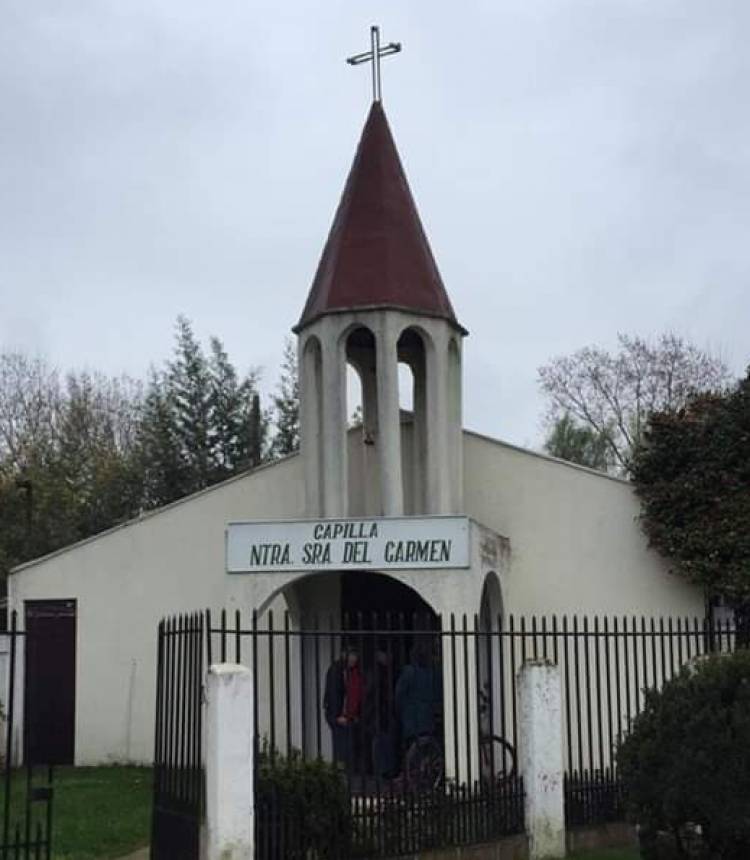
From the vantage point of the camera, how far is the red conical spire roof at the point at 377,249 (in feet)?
55.9

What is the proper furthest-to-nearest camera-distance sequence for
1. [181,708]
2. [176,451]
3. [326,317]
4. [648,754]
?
[176,451] → [326,317] → [181,708] → [648,754]

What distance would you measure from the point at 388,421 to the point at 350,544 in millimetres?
2007

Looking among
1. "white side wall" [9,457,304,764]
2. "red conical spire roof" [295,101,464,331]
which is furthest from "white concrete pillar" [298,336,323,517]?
"white side wall" [9,457,304,764]

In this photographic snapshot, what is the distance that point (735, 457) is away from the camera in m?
17.5

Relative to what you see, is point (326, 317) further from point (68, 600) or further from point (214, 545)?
point (68, 600)

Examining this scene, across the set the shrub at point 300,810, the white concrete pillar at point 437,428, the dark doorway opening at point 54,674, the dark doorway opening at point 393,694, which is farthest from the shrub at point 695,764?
the dark doorway opening at point 54,674

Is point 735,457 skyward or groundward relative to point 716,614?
skyward

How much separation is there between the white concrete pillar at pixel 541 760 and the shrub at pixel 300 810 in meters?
2.03

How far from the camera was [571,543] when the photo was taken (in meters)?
18.3

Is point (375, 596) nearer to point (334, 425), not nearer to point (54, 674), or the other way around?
point (334, 425)

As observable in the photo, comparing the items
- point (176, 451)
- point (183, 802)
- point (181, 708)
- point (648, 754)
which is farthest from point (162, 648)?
point (176, 451)

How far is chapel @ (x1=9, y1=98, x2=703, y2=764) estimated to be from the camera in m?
15.7

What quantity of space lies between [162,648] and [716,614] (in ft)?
31.7

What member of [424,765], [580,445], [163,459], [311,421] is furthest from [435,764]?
[580,445]
